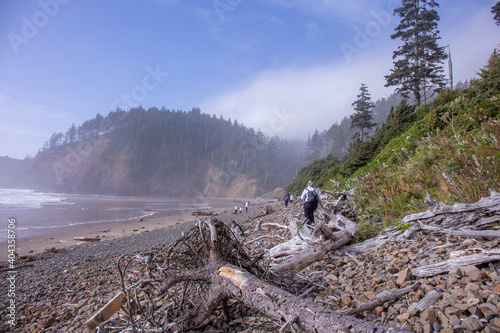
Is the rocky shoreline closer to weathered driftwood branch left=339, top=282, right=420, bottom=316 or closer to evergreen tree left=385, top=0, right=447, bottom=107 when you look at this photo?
weathered driftwood branch left=339, top=282, right=420, bottom=316

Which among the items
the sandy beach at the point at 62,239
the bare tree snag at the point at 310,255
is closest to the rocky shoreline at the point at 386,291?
the bare tree snag at the point at 310,255

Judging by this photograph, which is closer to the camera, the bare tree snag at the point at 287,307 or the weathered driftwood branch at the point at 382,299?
the bare tree snag at the point at 287,307

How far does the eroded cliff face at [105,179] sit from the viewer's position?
253ft

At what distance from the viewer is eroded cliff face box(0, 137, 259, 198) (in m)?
77.1

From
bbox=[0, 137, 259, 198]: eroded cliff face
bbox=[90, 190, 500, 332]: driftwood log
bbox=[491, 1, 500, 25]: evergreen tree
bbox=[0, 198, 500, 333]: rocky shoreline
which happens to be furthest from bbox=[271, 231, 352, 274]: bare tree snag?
bbox=[0, 137, 259, 198]: eroded cliff face

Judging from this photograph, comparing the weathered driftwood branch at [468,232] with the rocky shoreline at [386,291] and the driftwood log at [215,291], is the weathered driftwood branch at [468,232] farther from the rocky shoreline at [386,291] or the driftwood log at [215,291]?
the driftwood log at [215,291]

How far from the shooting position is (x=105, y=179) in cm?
7956

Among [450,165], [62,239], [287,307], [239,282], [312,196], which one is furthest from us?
[62,239]

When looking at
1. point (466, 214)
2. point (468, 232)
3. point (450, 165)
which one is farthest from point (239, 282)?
point (450, 165)

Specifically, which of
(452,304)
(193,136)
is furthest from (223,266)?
(193,136)

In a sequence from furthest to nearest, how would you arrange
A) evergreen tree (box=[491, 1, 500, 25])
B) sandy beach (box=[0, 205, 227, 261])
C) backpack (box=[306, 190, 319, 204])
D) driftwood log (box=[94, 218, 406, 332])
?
evergreen tree (box=[491, 1, 500, 25])
sandy beach (box=[0, 205, 227, 261])
backpack (box=[306, 190, 319, 204])
driftwood log (box=[94, 218, 406, 332])

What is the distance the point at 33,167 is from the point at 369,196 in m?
127

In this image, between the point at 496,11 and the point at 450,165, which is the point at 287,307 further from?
the point at 496,11

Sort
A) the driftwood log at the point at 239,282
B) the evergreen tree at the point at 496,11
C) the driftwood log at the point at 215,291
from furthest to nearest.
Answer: the evergreen tree at the point at 496,11, the driftwood log at the point at 239,282, the driftwood log at the point at 215,291
